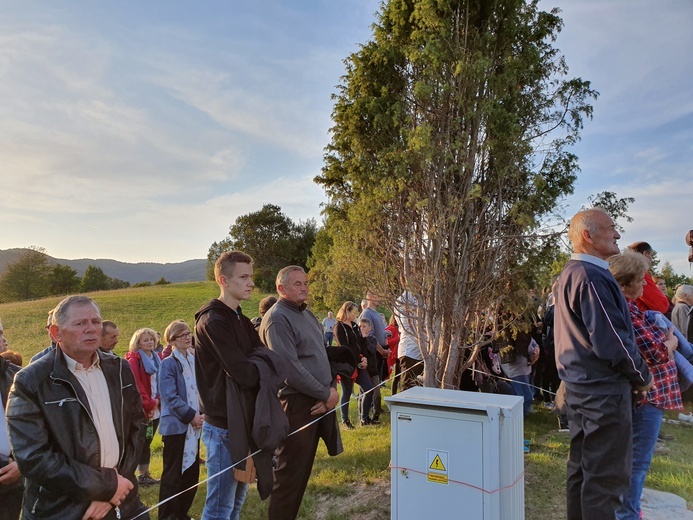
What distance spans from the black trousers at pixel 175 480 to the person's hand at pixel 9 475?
1530mm

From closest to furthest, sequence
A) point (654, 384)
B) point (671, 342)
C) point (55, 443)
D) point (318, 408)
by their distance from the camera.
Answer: point (55, 443), point (654, 384), point (671, 342), point (318, 408)

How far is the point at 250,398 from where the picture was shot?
326cm

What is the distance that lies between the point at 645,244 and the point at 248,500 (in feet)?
16.8

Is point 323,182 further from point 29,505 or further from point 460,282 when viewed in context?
point 29,505

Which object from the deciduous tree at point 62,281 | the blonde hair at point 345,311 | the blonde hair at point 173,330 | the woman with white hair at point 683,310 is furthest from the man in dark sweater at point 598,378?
the deciduous tree at point 62,281

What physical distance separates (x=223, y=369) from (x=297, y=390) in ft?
3.05

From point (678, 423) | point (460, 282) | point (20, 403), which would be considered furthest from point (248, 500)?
point (678, 423)

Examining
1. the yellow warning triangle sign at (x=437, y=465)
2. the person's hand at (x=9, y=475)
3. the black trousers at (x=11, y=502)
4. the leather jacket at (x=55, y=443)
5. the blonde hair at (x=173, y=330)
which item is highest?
the blonde hair at (x=173, y=330)

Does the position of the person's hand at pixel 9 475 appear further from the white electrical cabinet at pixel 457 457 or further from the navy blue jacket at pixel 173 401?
the white electrical cabinet at pixel 457 457

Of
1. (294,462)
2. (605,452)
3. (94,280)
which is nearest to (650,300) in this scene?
(605,452)

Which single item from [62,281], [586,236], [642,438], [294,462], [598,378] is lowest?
[294,462]

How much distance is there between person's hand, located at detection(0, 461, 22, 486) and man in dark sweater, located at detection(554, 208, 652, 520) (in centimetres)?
375

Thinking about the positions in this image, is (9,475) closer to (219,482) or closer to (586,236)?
(219,482)

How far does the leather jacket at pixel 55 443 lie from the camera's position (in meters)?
2.25
